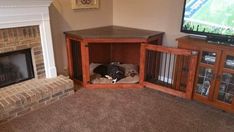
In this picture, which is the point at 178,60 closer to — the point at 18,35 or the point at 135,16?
the point at 135,16

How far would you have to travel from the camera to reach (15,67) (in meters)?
2.62

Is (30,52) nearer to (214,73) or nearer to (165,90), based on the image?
(165,90)

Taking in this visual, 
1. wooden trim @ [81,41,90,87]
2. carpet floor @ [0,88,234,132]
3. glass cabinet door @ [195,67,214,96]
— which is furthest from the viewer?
wooden trim @ [81,41,90,87]

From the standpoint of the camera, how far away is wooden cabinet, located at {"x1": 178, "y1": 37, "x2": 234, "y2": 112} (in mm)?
2232

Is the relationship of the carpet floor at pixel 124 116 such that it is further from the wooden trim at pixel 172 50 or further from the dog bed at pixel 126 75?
the wooden trim at pixel 172 50

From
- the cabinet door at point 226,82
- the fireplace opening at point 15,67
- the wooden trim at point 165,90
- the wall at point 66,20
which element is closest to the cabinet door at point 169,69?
the wooden trim at point 165,90

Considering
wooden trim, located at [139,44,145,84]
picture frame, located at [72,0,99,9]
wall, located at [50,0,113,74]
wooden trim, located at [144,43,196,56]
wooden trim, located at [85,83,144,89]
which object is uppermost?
picture frame, located at [72,0,99,9]

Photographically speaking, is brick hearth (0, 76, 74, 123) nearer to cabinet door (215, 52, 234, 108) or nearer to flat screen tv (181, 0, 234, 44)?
flat screen tv (181, 0, 234, 44)

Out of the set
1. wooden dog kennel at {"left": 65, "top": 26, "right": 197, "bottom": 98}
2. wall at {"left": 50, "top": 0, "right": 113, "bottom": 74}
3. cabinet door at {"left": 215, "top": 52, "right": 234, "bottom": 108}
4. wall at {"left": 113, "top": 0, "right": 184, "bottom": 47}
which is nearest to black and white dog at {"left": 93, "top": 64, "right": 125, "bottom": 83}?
wooden dog kennel at {"left": 65, "top": 26, "right": 197, "bottom": 98}

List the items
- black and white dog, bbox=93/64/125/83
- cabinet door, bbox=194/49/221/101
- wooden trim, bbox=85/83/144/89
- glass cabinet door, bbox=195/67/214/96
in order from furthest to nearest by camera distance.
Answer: black and white dog, bbox=93/64/125/83, wooden trim, bbox=85/83/144/89, glass cabinet door, bbox=195/67/214/96, cabinet door, bbox=194/49/221/101

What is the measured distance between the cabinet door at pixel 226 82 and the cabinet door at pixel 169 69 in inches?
11.7

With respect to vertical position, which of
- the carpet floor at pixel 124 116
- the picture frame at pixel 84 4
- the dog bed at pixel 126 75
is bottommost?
the carpet floor at pixel 124 116

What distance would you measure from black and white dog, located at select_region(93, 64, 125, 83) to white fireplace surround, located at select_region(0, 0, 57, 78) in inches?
30.3

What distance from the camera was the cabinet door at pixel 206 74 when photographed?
7.61 feet
